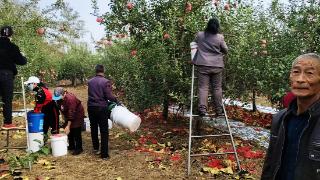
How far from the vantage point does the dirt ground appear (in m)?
7.36

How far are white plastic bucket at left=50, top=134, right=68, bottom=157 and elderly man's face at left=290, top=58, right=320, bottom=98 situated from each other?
6576 mm

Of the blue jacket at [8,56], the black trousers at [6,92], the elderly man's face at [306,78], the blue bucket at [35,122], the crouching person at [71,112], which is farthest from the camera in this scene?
the crouching person at [71,112]

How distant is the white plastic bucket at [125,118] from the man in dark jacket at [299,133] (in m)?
5.31

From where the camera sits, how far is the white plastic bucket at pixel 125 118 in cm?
834

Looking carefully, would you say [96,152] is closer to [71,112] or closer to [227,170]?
[71,112]

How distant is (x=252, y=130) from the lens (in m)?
11.3

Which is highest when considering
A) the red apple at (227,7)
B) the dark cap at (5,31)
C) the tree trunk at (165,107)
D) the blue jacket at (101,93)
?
the red apple at (227,7)

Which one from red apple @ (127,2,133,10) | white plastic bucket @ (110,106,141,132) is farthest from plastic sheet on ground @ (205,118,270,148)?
red apple @ (127,2,133,10)

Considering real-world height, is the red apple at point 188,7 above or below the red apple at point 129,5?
below

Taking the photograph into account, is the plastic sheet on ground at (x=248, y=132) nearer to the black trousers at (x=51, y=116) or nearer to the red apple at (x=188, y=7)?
the red apple at (x=188, y=7)

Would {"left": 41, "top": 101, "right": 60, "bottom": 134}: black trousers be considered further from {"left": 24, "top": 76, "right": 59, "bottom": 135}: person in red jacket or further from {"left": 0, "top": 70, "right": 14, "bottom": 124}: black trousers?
{"left": 0, "top": 70, "right": 14, "bottom": 124}: black trousers

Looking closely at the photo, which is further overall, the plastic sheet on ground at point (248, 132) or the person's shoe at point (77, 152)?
the plastic sheet on ground at point (248, 132)

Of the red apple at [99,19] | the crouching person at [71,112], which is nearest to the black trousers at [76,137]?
the crouching person at [71,112]

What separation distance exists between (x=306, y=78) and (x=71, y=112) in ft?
21.2
